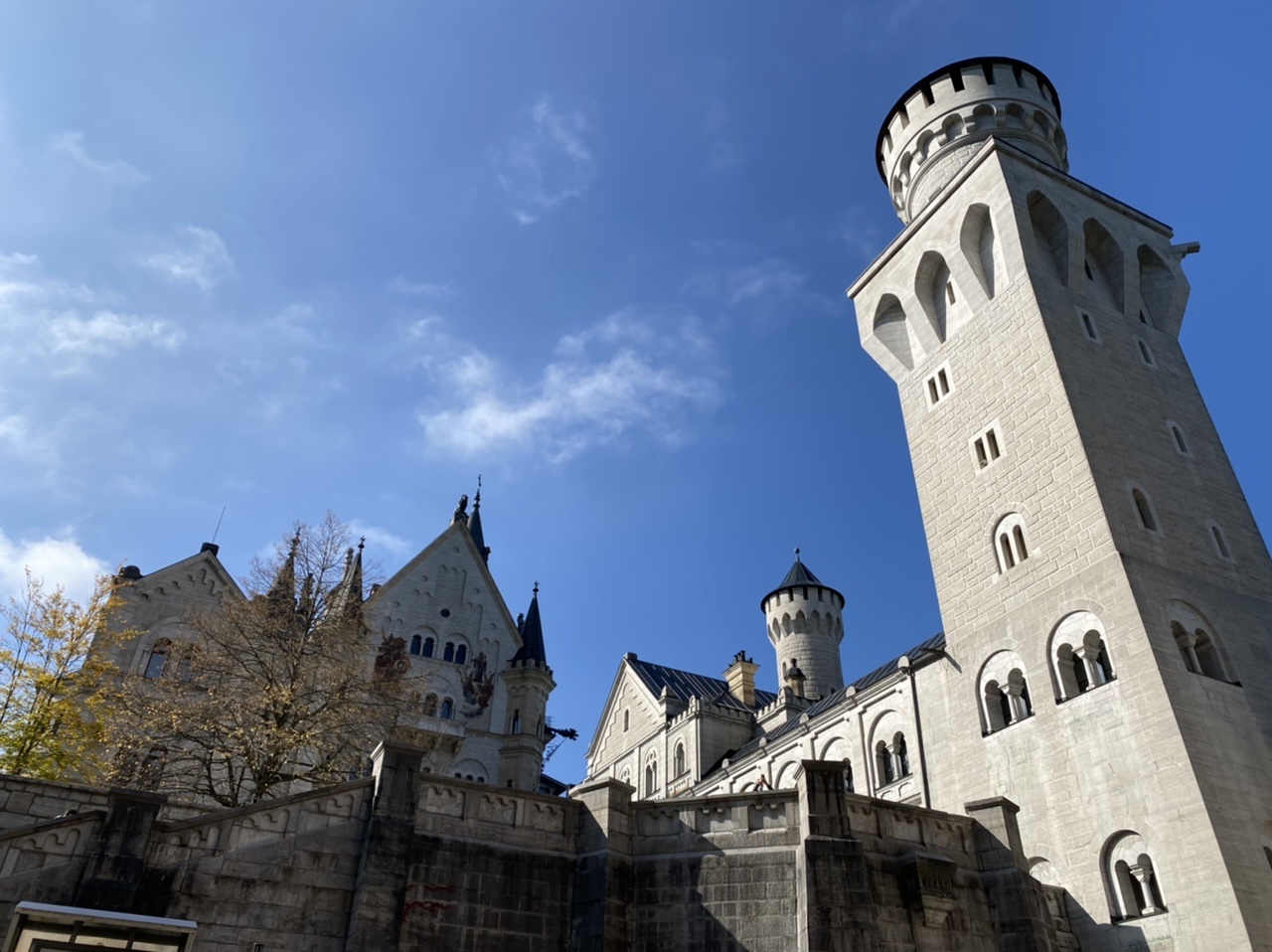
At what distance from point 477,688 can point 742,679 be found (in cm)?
1991

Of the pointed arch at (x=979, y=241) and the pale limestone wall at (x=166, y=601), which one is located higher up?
the pointed arch at (x=979, y=241)

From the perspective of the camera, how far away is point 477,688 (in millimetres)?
43156

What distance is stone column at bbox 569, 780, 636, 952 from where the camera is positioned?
15141 millimetres

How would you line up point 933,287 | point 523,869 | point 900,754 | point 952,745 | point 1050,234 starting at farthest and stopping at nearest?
point 933,287 → point 1050,234 → point 900,754 → point 952,745 → point 523,869

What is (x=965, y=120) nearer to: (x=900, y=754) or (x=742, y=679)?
(x=900, y=754)

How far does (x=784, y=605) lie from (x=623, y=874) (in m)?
42.7

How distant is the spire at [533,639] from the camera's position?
44.8 metres

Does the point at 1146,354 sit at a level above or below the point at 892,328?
below

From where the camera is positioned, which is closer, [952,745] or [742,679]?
[952,745]

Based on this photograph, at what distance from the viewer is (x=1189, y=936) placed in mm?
19422

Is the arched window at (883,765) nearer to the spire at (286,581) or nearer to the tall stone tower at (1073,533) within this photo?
the tall stone tower at (1073,533)

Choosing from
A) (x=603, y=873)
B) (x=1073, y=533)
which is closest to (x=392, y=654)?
(x=603, y=873)

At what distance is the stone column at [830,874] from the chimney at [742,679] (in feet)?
131

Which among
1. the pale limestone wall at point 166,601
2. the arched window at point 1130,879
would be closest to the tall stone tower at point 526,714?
the pale limestone wall at point 166,601
